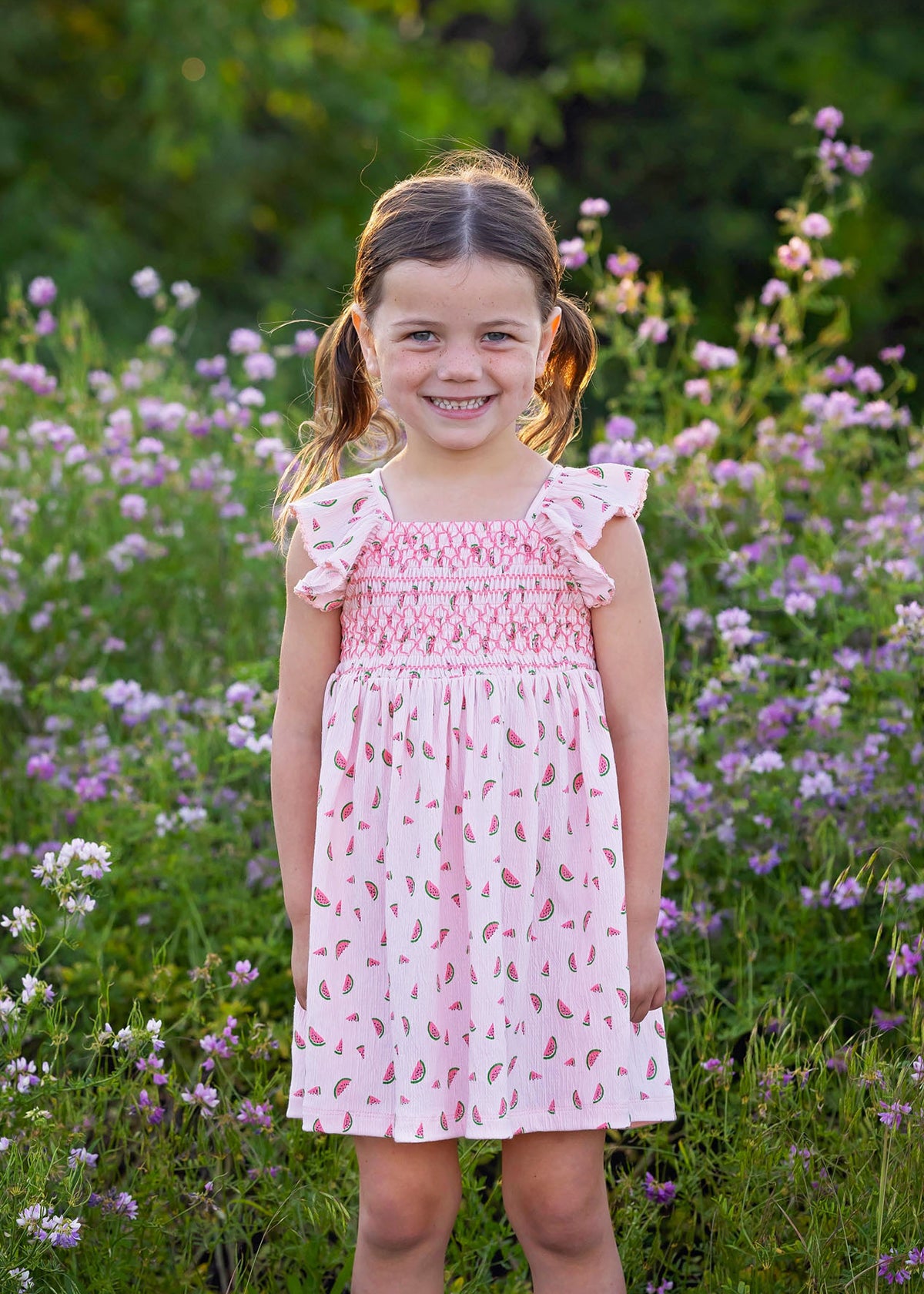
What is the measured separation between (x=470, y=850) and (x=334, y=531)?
515mm

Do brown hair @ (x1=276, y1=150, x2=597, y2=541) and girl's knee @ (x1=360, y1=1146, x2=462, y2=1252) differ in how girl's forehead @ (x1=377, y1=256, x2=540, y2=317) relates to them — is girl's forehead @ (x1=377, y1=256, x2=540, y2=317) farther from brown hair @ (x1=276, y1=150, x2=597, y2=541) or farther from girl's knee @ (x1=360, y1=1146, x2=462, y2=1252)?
girl's knee @ (x1=360, y1=1146, x2=462, y2=1252)

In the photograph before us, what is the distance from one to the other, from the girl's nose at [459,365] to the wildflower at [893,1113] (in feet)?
3.98

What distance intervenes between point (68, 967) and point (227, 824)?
0.45 metres

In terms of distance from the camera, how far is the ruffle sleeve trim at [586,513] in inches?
84.0

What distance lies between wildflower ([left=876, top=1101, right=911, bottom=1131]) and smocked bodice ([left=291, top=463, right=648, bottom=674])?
2.58 ft

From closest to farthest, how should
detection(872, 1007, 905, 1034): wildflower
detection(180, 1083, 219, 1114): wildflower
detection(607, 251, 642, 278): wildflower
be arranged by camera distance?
detection(180, 1083, 219, 1114): wildflower < detection(872, 1007, 905, 1034): wildflower < detection(607, 251, 642, 278): wildflower

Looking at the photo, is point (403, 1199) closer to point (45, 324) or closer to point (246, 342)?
point (246, 342)

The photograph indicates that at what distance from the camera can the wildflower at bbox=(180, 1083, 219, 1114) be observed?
2.44 m

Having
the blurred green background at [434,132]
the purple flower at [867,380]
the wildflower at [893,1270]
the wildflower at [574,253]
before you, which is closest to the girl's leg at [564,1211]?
the wildflower at [893,1270]

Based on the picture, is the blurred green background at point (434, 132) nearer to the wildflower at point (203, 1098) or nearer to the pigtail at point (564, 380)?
the pigtail at point (564, 380)

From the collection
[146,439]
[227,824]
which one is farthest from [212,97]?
[227,824]

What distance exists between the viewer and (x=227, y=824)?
3375 mm

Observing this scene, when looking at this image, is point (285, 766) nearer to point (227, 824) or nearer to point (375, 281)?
point (375, 281)

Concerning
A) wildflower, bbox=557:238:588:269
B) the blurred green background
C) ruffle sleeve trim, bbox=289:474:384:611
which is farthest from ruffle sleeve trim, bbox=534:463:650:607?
the blurred green background
